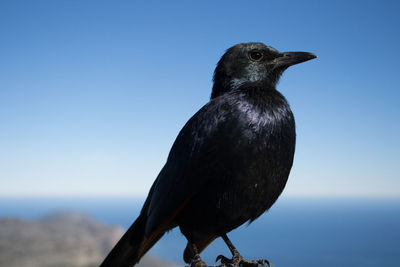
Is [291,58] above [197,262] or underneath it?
above

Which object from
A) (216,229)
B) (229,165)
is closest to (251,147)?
(229,165)

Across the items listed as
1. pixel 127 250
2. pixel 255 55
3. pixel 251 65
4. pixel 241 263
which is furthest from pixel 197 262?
pixel 255 55

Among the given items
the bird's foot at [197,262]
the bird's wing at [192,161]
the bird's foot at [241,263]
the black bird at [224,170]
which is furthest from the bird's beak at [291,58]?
the bird's foot at [197,262]

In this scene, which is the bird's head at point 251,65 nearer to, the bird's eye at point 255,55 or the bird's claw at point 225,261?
the bird's eye at point 255,55

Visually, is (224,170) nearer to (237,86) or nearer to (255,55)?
(237,86)

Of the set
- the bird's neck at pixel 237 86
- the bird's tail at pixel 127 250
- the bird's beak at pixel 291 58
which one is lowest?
the bird's tail at pixel 127 250

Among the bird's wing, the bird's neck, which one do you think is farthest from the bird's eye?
the bird's wing

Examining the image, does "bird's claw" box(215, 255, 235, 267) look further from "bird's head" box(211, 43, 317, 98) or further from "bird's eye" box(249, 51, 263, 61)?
"bird's eye" box(249, 51, 263, 61)
